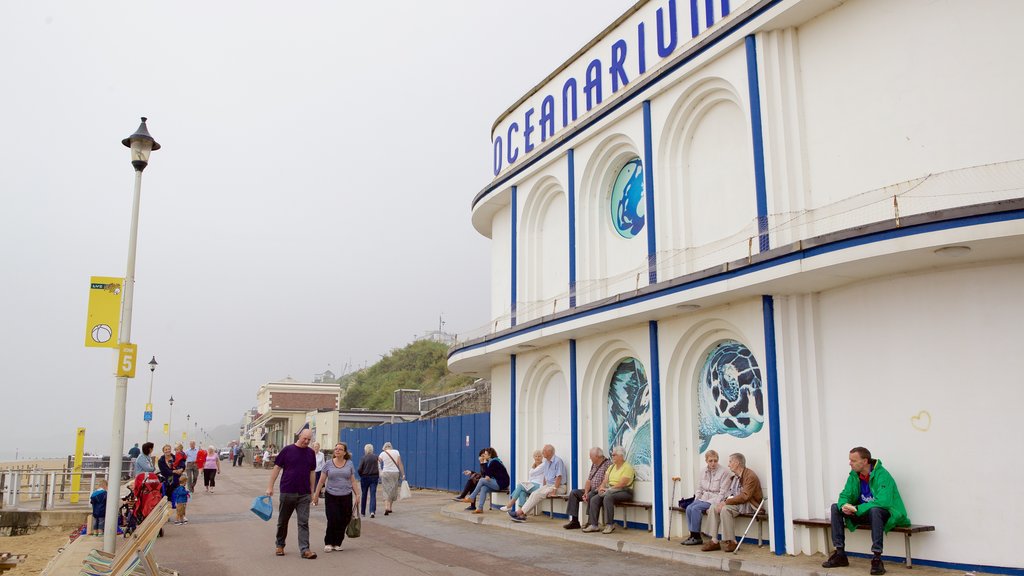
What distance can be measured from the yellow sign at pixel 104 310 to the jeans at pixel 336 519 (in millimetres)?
3783

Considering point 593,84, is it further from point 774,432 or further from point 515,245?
point 774,432

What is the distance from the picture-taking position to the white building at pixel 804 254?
8914 millimetres

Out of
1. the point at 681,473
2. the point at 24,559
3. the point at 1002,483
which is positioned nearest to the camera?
the point at 1002,483

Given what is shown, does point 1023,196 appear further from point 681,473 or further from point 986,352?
point 681,473

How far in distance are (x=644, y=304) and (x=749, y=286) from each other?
236 cm

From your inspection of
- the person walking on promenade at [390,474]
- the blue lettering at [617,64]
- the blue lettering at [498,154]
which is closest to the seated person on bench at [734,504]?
the blue lettering at [617,64]

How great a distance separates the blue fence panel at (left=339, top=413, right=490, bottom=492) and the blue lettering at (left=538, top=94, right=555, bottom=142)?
8.14 metres

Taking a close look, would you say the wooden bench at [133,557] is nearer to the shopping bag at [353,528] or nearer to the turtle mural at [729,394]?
the shopping bag at [353,528]

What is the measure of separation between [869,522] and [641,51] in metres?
8.78

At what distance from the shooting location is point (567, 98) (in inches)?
653

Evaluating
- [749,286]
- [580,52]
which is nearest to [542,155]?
[580,52]

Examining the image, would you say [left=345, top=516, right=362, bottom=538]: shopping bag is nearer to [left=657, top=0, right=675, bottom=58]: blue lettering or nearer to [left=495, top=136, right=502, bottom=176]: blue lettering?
[left=657, top=0, right=675, bottom=58]: blue lettering

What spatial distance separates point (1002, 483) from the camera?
8.62m

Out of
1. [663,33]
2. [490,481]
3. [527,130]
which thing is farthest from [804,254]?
[527,130]
